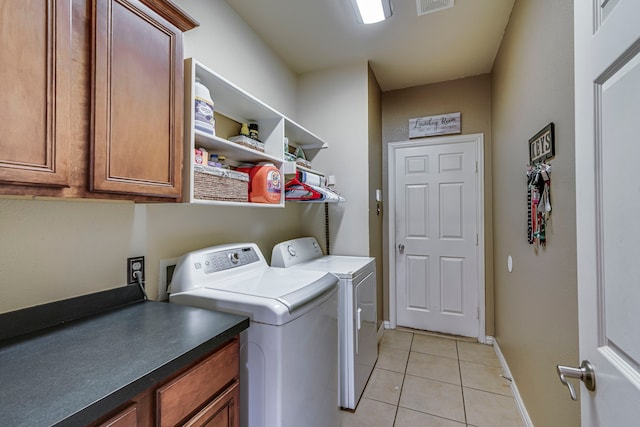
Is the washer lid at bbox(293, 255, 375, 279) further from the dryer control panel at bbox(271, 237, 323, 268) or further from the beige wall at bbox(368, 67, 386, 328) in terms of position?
the beige wall at bbox(368, 67, 386, 328)

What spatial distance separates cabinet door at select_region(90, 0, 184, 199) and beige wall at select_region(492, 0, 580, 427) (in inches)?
61.0

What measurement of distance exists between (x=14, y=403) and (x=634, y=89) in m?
1.31

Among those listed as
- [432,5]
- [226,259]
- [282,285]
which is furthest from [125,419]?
[432,5]

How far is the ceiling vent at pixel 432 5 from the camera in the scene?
1824mm

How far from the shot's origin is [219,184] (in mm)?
1387

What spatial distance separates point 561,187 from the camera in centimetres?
118

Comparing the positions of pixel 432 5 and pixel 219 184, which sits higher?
pixel 432 5

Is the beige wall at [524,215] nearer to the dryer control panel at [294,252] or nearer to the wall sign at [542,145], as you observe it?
the wall sign at [542,145]

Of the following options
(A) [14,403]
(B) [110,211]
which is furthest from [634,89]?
(B) [110,211]

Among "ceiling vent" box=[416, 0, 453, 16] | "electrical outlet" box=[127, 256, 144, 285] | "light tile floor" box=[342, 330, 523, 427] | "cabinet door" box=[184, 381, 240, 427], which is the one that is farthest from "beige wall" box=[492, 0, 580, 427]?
"electrical outlet" box=[127, 256, 144, 285]

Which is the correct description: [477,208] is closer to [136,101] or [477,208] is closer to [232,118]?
[232,118]

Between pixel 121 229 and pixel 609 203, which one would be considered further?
pixel 121 229

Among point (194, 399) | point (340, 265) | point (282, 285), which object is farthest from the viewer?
point (340, 265)

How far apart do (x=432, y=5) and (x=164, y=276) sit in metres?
2.31
